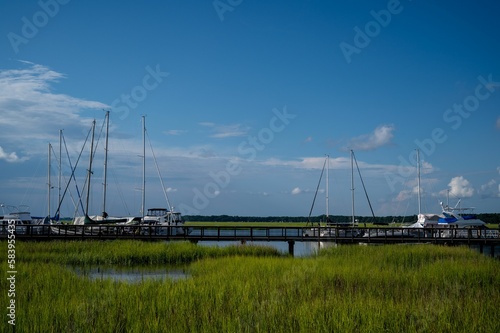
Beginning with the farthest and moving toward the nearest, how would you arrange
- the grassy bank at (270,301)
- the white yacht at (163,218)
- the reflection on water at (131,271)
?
the white yacht at (163,218)
the reflection on water at (131,271)
the grassy bank at (270,301)

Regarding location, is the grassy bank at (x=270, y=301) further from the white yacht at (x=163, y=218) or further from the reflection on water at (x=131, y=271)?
the white yacht at (x=163, y=218)

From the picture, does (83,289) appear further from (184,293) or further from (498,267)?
(498,267)

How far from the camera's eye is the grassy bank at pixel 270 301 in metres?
10.4

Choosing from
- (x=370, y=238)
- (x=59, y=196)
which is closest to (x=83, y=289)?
(x=370, y=238)

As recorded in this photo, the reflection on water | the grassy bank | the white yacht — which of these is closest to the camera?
the grassy bank

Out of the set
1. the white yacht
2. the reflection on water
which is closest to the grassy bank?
the reflection on water

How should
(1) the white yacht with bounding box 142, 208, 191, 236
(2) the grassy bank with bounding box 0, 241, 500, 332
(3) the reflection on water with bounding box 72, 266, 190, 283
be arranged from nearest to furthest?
(2) the grassy bank with bounding box 0, 241, 500, 332, (3) the reflection on water with bounding box 72, 266, 190, 283, (1) the white yacht with bounding box 142, 208, 191, 236

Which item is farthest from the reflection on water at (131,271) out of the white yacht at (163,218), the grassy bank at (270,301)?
the white yacht at (163,218)

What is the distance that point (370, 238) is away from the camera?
38.4 meters

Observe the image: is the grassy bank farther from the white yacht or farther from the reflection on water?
the white yacht

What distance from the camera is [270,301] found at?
1311 cm

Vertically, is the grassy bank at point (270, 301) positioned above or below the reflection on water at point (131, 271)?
above

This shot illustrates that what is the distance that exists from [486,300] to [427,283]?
361 centimetres

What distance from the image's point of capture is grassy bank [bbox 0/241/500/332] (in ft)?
34.0
